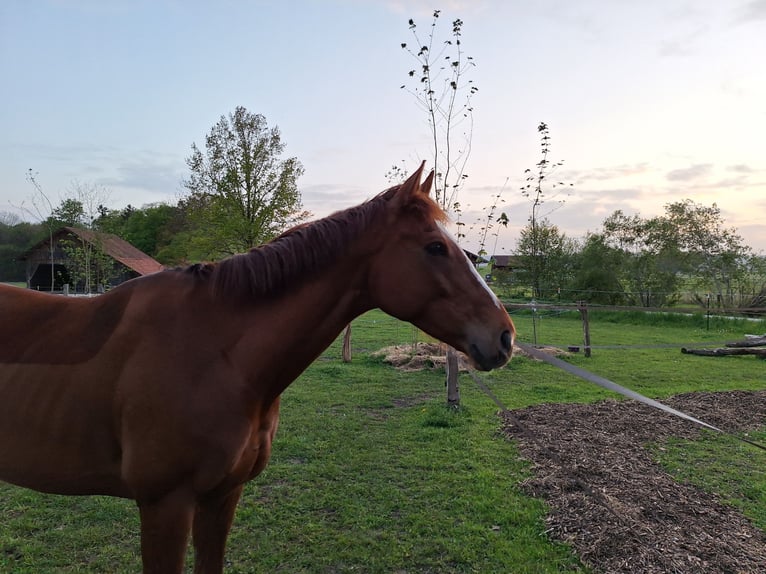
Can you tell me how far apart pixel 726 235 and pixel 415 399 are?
22.4 meters

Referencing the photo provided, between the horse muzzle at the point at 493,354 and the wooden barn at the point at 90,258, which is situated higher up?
the wooden barn at the point at 90,258

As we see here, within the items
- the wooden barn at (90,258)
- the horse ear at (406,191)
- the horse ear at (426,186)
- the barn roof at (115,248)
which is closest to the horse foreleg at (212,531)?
the horse ear at (406,191)

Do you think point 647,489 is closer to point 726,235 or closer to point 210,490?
point 210,490

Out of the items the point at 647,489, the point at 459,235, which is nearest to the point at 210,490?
the point at 647,489

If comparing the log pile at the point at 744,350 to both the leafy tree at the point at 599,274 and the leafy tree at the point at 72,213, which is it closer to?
the leafy tree at the point at 599,274

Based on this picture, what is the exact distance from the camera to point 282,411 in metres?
6.55

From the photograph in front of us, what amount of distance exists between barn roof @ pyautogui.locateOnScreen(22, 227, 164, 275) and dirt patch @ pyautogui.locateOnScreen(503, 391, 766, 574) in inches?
454

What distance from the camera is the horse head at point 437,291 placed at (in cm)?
185

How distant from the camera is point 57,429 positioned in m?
1.91

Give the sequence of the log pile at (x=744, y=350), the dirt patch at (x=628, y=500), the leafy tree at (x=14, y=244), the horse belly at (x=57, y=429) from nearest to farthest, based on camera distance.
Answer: the horse belly at (x=57, y=429), the dirt patch at (x=628, y=500), the log pile at (x=744, y=350), the leafy tree at (x=14, y=244)

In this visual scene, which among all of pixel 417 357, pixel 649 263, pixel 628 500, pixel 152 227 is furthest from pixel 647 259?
pixel 152 227

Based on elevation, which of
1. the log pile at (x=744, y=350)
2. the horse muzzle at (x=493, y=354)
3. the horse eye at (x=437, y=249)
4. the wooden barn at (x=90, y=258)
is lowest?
the log pile at (x=744, y=350)

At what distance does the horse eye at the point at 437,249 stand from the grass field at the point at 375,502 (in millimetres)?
2346

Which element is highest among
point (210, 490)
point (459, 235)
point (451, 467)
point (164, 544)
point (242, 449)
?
point (459, 235)
